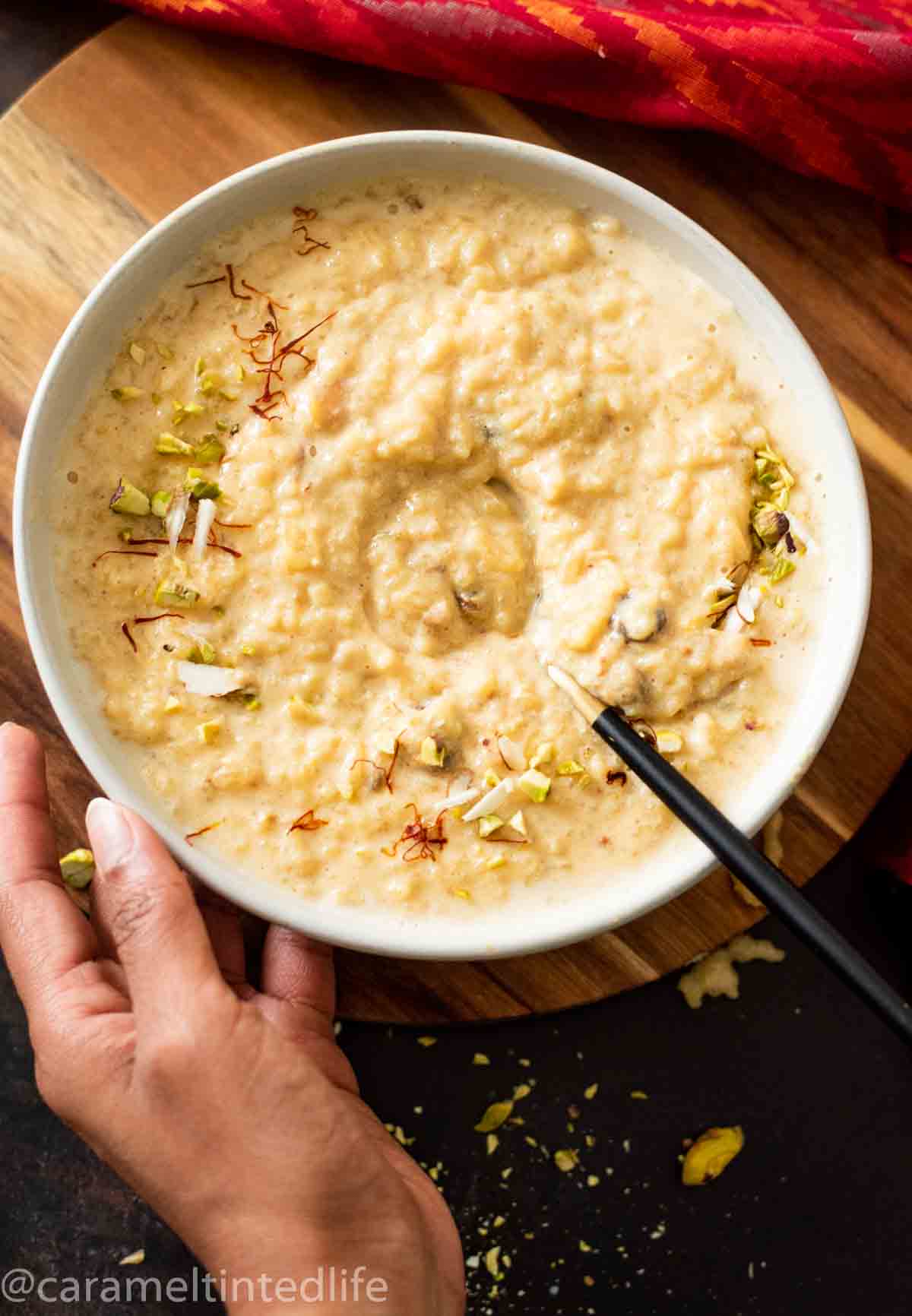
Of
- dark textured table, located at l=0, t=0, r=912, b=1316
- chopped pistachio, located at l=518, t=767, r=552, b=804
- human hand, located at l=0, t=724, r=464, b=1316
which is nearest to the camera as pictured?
human hand, located at l=0, t=724, r=464, b=1316

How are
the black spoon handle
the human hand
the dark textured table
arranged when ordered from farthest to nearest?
1. the dark textured table
2. the human hand
3. the black spoon handle

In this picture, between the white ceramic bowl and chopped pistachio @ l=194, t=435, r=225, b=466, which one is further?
Result: chopped pistachio @ l=194, t=435, r=225, b=466

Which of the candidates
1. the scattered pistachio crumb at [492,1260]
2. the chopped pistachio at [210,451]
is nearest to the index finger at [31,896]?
the chopped pistachio at [210,451]

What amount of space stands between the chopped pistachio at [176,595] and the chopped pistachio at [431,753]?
0.44 metres

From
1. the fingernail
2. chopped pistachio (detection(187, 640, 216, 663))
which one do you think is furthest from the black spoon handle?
the fingernail

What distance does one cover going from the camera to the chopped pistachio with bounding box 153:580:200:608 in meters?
1.99

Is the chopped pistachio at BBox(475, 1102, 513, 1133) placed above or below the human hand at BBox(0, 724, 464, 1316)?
below

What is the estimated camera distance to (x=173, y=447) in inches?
79.3

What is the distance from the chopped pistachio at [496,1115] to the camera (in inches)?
101

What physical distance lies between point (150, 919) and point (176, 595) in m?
0.52

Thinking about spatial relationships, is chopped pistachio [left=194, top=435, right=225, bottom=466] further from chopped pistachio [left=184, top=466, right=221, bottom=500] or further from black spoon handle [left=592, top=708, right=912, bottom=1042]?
black spoon handle [left=592, top=708, right=912, bottom=1042]

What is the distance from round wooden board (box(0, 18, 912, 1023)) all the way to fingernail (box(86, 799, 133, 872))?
31 centimetres

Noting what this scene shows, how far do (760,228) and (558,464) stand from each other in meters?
0.66

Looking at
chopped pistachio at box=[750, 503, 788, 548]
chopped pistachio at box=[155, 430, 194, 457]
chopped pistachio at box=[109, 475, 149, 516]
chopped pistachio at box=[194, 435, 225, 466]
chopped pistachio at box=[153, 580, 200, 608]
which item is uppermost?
chopped pistachio at box=[750, 503, 788, 548]
